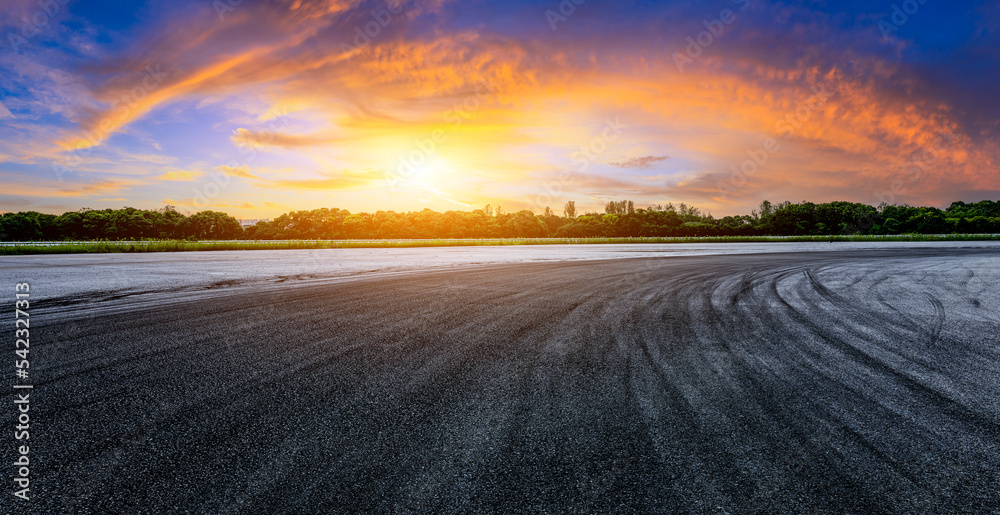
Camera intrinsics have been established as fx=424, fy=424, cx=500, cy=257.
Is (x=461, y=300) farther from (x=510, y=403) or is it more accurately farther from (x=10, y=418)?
(x=10, y=418)

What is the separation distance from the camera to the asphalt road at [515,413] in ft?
7.95

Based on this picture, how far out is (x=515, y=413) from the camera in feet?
11.5

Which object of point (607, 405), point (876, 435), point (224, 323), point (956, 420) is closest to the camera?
point (876, 435)

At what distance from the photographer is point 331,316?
24.7 ft

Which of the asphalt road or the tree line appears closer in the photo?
the asphalt road

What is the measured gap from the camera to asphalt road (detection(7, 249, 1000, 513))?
2.42 metres

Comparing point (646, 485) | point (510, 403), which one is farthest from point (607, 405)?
point (646, 485)

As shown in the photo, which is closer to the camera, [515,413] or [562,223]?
[515,413]

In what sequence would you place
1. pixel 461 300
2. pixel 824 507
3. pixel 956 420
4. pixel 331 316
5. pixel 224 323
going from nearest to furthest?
pixel 824 507 < pixel 956 420 < pixel 224 323 < pixel 331 316 < pixel 461 300

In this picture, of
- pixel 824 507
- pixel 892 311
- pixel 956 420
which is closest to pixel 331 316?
pixel 824 507

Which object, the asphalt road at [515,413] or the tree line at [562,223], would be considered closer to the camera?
the asphalt road at [515,413]

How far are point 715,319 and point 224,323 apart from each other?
321 inches

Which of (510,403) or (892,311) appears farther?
(892,311)

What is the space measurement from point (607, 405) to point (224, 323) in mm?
6323
